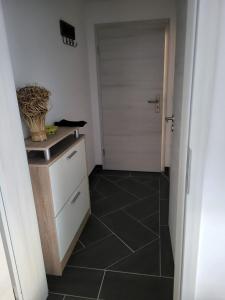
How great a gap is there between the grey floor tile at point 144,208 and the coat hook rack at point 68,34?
6.44ft

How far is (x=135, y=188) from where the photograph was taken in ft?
10.1

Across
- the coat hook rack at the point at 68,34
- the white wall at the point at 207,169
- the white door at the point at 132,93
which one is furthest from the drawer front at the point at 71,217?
the coat hook rack at the point at 68,34

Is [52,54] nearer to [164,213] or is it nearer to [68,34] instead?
[68,34]

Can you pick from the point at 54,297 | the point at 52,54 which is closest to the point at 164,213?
the point at 54,297

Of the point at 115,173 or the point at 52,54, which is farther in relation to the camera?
the point at 115,173

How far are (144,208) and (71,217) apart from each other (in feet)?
3.21

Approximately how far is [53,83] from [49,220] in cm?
130

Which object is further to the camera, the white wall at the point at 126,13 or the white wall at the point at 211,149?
the white wall at the point at 126,13

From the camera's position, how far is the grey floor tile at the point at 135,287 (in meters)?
1.59

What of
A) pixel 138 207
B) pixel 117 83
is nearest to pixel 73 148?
A: pixel 138 207

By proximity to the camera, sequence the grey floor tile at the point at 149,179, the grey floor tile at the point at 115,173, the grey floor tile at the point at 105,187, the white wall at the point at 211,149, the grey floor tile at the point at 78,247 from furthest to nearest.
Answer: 1. the grey floor tile at the point at 115,173
2. the grey floor tile at the point at 149,179
3. the grey floor tile at the point at 105,187
4. the grey floor tile at the point at 78,247
5. the white wall at the point at 211,149

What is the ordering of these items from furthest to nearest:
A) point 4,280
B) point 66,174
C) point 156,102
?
point 156,102 < point 66,174 < point 4,280

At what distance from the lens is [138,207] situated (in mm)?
2641

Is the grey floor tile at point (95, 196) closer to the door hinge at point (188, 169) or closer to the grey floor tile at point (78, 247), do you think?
the grey floor tile at point (78, 247)
